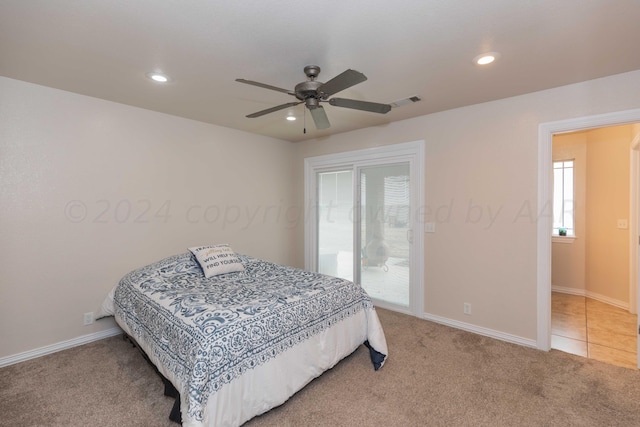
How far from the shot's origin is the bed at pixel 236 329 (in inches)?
65.2

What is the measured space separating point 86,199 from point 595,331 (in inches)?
219

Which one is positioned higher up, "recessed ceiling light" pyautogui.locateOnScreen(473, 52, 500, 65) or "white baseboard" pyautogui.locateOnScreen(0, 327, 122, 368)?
"recessed ceiling light" pyautogui.locateOnScreen(473, 52, 500, 65)

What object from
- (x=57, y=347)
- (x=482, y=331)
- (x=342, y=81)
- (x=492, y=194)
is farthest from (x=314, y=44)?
(x=57, y=347)

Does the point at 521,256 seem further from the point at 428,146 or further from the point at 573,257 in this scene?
the point at 573,257

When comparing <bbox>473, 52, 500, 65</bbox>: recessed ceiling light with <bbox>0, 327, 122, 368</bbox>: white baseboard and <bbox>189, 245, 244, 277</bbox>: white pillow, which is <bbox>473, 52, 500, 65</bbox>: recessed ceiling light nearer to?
<bbox>189, 245, 244, 277</bbox>: white pillow

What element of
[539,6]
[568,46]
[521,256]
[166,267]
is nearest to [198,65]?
[166,267]

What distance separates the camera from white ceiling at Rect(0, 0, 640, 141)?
1.63m

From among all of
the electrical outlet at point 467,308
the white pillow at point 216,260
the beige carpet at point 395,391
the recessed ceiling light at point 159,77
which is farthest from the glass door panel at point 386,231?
the recessed ceiling light at point 159,77

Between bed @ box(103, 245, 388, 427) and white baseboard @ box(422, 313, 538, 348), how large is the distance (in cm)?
127

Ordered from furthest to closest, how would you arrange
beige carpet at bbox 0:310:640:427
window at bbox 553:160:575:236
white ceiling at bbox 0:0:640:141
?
window at bbox 553:160:575:236 → beige carpet at bbox 0:310:640:427 → white ceiling at bbox 0:0:640:141

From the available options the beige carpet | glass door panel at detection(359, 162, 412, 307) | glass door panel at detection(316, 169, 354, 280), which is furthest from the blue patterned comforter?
glass door panel at detection(316, 169, 354, 280)

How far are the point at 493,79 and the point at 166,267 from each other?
3.48 metres

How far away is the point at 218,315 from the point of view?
73.6 inches

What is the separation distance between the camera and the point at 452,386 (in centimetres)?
222
